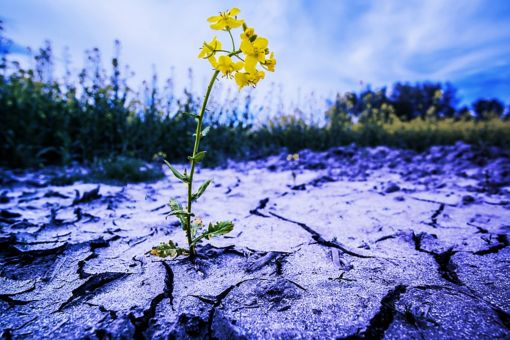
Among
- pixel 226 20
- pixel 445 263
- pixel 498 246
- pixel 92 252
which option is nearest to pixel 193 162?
pixel 226 20

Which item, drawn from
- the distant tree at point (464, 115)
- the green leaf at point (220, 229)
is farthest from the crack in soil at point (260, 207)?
the distant tree at point (464, 115)

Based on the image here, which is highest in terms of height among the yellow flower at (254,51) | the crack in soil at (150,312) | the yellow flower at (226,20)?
the yellow flower at (226,20)

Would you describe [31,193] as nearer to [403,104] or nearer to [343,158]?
[343,158]

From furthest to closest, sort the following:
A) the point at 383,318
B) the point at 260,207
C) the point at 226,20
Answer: the point at 260,207 → the point at 226,20 → the point at 383,318

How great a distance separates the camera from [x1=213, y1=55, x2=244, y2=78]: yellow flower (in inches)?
39.4

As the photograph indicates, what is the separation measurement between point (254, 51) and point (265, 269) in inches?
33.2

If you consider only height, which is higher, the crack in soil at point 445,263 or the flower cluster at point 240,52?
the flower cluster at point 240,52

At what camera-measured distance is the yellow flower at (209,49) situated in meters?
1.00

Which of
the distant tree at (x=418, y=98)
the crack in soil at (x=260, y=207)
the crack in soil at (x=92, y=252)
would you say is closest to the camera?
the crack in soil at (x=92, y=252)

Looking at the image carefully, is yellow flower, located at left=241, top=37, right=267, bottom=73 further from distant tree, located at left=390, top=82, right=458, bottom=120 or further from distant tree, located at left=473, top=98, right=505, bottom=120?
distant tree, located at left=473, top=98, right=505, bottom=120

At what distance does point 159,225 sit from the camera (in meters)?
→ 1.75

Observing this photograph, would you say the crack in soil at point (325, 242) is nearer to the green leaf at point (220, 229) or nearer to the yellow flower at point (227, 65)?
Answer: the green leaf at point (220, 229)

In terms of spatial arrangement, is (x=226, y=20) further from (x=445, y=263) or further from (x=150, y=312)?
(x=445, y=263)

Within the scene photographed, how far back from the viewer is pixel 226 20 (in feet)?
3.26
